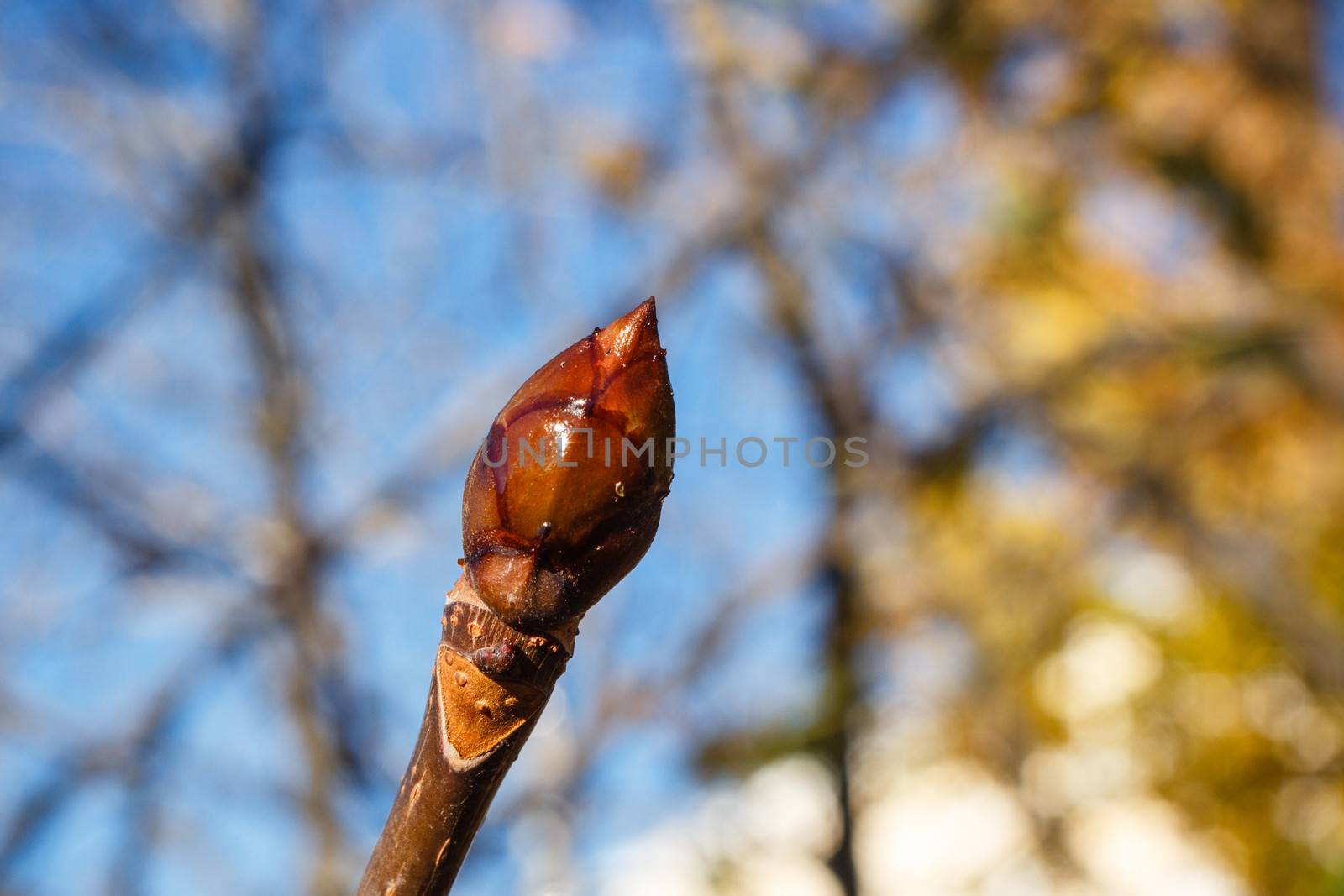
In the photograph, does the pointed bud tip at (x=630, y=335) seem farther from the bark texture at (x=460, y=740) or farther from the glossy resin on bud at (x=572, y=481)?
the bark texture at (x=460, y=740)

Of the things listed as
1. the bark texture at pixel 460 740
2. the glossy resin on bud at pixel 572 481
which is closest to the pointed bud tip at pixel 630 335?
the glossy resin on bud at pixel 572 481

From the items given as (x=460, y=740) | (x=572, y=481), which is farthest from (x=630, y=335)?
(x=460, y=740)

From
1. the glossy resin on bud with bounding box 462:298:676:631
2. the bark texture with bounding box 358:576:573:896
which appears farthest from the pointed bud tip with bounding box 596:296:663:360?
the bark texture with bounding box 358:576:573:896

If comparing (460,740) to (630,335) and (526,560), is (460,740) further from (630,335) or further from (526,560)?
(630,335)

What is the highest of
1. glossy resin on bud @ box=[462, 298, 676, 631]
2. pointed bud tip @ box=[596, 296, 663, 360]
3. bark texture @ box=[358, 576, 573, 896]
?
pointed bud tip @ box=[596, 296, 663, 360]

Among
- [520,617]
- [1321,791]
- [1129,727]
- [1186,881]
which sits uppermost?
[520,617]

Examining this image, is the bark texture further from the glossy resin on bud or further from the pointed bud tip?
the pointed bud tip

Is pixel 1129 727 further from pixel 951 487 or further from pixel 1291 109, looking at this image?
pixel 951 487

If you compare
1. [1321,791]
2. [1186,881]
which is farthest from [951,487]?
[1186,881]
